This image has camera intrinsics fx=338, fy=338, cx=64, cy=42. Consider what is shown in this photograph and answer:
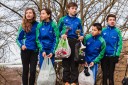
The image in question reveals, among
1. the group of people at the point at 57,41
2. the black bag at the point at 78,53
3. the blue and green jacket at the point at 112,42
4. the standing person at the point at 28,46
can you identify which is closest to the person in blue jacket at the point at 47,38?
the group of people at the point at 57,41

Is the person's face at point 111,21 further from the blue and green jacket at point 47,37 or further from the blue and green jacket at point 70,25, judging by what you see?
the blue and green jacket at point 47,37

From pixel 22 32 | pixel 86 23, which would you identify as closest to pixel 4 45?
pixel 86 23

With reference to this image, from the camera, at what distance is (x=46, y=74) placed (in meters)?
6.81

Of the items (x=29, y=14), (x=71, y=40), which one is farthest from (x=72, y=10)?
(x=29, y=14)

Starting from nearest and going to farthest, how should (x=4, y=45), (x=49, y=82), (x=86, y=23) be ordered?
1. (x=49, y=82)
2. (x=86, y=23)
3. (x=4, y=45)

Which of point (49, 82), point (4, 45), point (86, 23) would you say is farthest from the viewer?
point (4, 45)

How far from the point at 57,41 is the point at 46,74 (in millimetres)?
711

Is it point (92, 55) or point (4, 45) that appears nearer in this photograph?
point (92, 55)

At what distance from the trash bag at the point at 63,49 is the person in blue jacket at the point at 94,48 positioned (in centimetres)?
54

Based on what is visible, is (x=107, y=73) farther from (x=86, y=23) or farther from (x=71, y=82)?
(x=86, y=23)

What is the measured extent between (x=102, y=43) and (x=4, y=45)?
9841mm

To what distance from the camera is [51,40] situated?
697 cm

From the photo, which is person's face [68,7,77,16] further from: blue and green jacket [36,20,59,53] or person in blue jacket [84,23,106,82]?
person in blue jacket [84,23,106,82]

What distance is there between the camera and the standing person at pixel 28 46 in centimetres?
686
